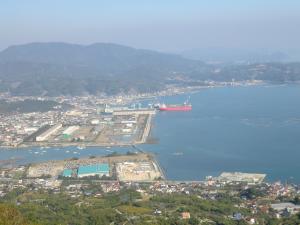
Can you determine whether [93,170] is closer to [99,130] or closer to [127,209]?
[127,209]

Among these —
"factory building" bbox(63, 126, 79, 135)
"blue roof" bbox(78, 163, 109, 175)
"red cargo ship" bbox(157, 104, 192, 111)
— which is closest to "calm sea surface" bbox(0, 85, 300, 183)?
"red cargo ship" bbox(157, 104, 192, 111)

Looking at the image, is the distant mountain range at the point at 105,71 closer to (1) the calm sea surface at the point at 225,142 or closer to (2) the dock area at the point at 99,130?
(2) the dock area at the point at 99,130

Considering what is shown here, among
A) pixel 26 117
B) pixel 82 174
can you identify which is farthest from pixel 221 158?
pixel 26 117

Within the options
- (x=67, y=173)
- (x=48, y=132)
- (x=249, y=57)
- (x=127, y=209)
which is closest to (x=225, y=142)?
(x=67, y=173)

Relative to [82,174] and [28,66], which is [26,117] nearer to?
[82,174]

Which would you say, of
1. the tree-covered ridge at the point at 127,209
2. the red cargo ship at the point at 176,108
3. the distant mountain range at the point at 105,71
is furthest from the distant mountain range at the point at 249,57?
the tree-covered ridge at the point at 127,209

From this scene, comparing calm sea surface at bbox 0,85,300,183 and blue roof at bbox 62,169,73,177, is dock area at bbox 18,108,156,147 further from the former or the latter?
blue roof at bbox 62,169,73,177
